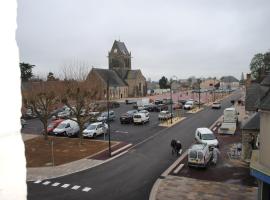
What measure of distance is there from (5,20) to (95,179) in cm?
1862

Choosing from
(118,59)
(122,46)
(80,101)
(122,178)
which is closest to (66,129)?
(80,101)

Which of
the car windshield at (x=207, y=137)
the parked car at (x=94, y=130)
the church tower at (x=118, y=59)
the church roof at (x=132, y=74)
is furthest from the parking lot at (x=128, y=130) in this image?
the church tower at (x=118, y=59)

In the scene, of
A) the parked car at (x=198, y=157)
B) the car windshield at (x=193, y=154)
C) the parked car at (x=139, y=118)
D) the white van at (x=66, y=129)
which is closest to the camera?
the parked car at (x=198, y=157)

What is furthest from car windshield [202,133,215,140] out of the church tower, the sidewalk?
the church tower

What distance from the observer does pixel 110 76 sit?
304 feet

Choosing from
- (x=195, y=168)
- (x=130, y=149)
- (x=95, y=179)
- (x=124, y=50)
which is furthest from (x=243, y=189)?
(x=124, y=50)

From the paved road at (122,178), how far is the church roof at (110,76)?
60055mm

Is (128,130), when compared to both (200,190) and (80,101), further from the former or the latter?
(200,190)

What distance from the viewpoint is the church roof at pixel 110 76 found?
86625 millimetres

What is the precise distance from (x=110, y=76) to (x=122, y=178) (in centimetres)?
7481

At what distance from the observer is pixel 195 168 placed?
2088cm

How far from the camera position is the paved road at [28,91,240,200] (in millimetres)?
16734

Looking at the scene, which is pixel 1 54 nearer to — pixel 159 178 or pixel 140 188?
pixel 140 188

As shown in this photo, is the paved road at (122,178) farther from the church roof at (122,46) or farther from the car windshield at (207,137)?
the church roof at (122,46)
